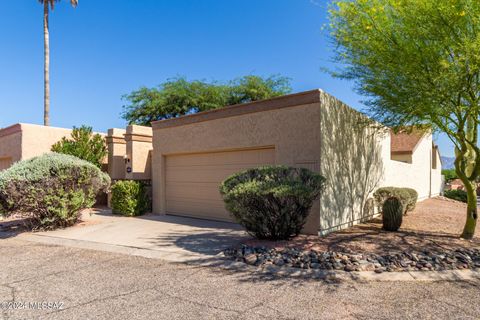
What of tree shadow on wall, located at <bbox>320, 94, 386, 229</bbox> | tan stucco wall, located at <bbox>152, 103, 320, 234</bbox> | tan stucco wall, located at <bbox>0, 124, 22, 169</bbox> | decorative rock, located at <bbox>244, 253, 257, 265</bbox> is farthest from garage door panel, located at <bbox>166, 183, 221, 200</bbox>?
tan stucco wall, located at <bbox>0, 124, 22, 169</bbox>

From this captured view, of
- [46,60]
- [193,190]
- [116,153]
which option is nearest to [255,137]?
[193,190]

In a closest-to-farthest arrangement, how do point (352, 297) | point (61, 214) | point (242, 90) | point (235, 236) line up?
point (352, 297)
point (235, 236)
point (61, 214)
point (242, 90)

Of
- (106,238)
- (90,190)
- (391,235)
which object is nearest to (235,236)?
(106,238)

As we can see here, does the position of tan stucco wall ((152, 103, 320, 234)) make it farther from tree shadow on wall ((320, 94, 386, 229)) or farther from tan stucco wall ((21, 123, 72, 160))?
tan stucco wall ((21, 123, 72, 160))

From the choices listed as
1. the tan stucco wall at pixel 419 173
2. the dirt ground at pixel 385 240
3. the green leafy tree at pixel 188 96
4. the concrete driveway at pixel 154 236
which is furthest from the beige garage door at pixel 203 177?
the green leafy tree at pixel 188 96

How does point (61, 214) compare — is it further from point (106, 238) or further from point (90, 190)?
point (106, 238)

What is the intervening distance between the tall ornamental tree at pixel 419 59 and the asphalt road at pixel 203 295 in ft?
13.0

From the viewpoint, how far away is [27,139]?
13.9 m

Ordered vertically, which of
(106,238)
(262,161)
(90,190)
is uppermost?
(262,161)

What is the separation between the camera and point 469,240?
24.3ft

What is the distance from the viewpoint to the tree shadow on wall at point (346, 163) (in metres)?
8.20

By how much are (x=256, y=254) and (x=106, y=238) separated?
4247 mm

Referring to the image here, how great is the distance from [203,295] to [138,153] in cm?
954

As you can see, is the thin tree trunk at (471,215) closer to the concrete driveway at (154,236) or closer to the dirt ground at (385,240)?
the dirt ground at (385,240)
